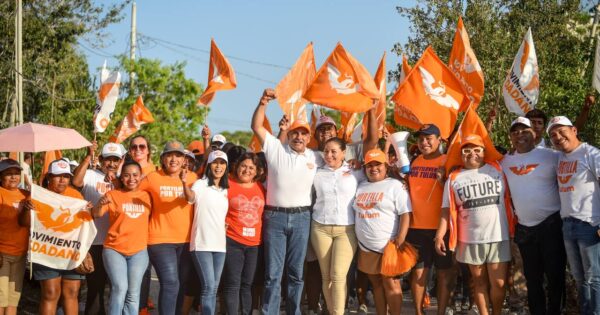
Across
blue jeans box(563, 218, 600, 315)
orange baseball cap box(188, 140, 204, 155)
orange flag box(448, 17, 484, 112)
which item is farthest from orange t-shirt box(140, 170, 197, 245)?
blue jeans box(563, 218, 600, 315)

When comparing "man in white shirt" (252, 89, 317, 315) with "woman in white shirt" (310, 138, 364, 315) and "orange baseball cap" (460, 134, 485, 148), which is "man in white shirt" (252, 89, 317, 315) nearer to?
"woman in white shirt" (310, 138, 364, 315)

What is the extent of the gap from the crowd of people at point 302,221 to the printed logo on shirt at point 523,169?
1 centimetres

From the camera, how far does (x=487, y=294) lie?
8.30 metres

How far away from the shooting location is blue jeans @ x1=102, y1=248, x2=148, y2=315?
8109mm

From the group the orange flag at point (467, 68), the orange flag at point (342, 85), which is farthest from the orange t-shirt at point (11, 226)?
the orange flag at point (467, 68)

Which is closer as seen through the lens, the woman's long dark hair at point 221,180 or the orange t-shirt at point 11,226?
the orange t-shirt at point 11,226

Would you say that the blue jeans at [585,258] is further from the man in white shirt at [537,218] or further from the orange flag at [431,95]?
the orange flag at [431,95]

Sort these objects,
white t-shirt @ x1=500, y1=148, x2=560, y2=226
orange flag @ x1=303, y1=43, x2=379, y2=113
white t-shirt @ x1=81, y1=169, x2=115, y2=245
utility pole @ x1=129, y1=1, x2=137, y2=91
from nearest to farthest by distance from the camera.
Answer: white t-shirt @ x1=500, y1=148, x2=560, y2=226 < white t-shirt @ x1=81, y1=169, x2=115, y2=245 < orange flag @ x1=303, y1=43, x2=379, y2=113 < utility pole @ x1=129, y1=1, x2=137, y2=91

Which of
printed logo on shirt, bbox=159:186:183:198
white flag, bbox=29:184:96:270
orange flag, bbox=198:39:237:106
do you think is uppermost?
orange flag, bbox=198:39:237:106

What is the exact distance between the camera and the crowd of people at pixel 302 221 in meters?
8.12

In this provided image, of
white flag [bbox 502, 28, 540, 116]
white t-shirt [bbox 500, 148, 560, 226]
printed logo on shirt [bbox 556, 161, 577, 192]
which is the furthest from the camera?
white flag [bbox 502, 28, 540, 116]

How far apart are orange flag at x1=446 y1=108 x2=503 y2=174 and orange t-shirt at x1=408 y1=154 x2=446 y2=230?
0.43ft

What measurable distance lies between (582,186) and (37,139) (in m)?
5.48

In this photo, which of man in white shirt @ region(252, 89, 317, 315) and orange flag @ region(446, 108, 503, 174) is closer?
orange flag @ region(446, 108, 503, 174)
